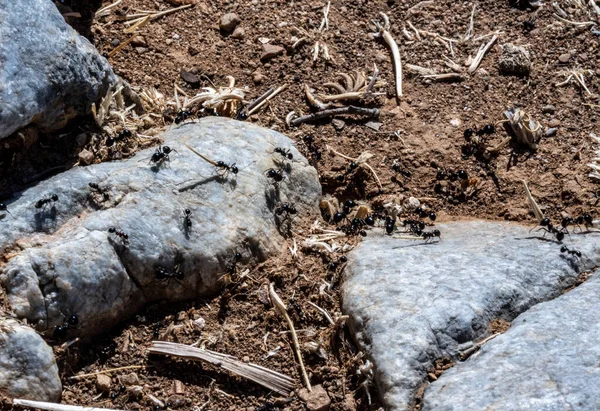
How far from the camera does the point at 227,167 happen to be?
19.7 feet

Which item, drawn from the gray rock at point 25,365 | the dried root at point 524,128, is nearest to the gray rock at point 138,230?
the gray rock at point 25,365

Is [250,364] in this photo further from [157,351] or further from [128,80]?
[128,80]

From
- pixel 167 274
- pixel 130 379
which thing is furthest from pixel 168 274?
pixel 130 379

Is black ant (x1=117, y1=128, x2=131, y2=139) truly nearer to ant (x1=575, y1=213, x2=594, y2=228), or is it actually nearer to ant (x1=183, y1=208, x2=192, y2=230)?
ant (x1=183, y1=208, x2=192, y2=230)

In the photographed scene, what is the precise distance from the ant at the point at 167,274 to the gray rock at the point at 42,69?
1481 mm

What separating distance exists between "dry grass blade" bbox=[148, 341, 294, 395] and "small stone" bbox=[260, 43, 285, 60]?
3469 millimetres

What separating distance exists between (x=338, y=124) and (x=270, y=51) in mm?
1142

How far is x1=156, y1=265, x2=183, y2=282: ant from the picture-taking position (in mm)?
5445

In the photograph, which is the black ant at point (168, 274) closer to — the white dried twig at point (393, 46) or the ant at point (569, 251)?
the ant at point (569, 251)

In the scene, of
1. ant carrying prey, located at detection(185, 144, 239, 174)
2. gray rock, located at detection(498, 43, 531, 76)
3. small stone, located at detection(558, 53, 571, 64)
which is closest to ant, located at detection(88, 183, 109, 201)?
ant carrying prey, located at detection(185, 144, 239, 174)

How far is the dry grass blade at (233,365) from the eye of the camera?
5250 millimetres

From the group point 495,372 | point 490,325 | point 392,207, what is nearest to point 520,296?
point 490,325

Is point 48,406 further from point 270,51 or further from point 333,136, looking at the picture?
point 270,51

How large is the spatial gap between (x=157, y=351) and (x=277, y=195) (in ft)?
5.57
